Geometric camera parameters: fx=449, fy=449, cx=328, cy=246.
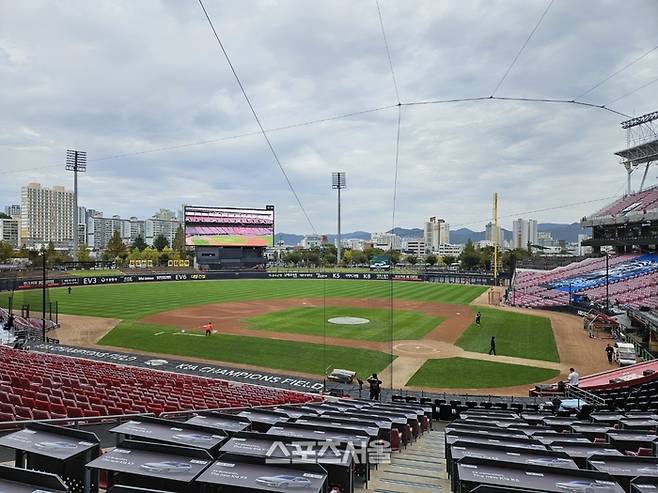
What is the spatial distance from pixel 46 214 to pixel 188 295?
16775 cm

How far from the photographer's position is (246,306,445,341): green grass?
31.4 metres

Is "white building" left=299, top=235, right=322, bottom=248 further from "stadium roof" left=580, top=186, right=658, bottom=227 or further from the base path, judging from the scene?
"stadium roof" left=580, top=186, right=658, bottom=227

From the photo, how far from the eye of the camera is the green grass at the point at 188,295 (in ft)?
139

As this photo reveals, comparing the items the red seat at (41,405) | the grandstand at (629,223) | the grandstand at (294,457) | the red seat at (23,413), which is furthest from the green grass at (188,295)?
the grandstand at (294,457)

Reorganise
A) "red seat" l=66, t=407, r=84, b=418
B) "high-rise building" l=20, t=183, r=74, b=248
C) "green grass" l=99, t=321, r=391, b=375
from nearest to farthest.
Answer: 1. "red seat" l=66, t=407, r=84, b=418
2. "green grass" l=99, t=321, r=391, b=375
3. "high-rise building" l=20, t=183, r=74, b=248

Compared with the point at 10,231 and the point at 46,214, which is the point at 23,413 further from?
A: the point at 46,214

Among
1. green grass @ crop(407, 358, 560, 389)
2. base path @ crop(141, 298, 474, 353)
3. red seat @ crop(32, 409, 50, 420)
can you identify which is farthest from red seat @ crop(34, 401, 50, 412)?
base path @ crop(141, 298, 474, 353)

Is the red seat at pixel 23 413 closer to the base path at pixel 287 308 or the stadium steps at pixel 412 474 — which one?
the stadium steps at pixel 412 474

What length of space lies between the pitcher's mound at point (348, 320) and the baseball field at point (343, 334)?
86 mm

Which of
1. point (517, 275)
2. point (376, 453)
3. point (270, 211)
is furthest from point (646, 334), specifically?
point (270, 211)

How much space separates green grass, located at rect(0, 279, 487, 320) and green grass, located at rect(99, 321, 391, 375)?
9378 millimetres

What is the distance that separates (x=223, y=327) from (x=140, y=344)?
6931mm

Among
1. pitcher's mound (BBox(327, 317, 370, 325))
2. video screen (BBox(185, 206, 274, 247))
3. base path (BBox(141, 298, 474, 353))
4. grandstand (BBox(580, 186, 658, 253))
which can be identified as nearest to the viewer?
base path (BBox(141, 298, 474, 353))

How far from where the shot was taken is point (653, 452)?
646cm
